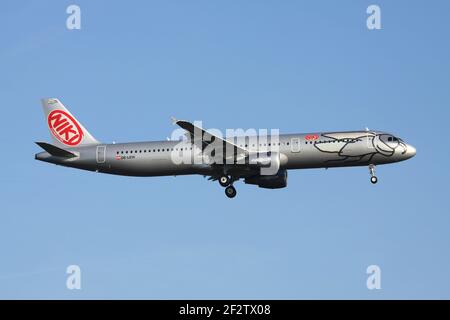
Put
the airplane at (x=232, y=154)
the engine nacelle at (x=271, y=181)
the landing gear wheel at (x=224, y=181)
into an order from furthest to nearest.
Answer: the engine nacelle at (x=271, y=181)
the landing gear wheel at (x=224, y=181)
the airplane at (x=232, y=154)

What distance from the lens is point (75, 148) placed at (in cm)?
7988

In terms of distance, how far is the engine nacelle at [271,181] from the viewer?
259ft

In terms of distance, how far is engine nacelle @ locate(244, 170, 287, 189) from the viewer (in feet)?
259

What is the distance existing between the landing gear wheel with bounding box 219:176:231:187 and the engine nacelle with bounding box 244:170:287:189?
7.98ft

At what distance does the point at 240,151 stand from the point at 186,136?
484 cm

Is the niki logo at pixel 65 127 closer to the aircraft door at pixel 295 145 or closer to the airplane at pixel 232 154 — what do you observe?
the airplane at pixel 232 154

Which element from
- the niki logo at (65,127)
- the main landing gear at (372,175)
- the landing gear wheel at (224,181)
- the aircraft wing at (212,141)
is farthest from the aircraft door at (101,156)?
the main landing gear at (372,175)

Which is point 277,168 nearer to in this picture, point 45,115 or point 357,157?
point 357,157

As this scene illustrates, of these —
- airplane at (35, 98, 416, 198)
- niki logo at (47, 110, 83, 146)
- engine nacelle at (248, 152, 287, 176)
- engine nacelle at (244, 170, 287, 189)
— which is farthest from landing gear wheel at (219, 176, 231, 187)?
niki logo at (47, 110, 83, 146)

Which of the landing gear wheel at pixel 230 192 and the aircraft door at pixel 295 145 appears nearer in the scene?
the aircraft door at pixel 295 145

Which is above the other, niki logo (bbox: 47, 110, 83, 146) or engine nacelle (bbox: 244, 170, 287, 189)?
niki logo (bbox: 47, 110, 83, 146)

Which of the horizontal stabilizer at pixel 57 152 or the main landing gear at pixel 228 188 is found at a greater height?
the horizontal stabilizer at pixel 57 152

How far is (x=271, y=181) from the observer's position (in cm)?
7938

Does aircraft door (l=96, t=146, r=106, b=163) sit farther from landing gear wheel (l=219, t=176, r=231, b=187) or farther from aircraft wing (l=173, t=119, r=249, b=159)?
landing gear wheel (l=219, t=176, r=231, b=187)
